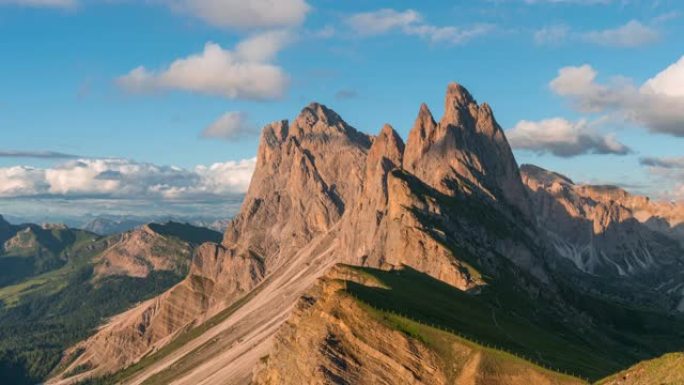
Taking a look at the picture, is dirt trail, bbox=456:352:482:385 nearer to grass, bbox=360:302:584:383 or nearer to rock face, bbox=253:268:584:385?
rock face, bbox=253:268:584:385

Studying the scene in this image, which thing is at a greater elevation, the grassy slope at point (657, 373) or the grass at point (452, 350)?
the grassy slope at point (657, 373)

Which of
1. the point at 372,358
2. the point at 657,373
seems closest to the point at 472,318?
the point at 372,358

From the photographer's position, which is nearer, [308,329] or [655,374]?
[655,374]

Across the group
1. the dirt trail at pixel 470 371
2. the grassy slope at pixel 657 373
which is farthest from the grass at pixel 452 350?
the grassy slope at pixel 657 373

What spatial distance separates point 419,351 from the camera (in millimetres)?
116688

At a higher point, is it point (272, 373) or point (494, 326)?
point (494, 326)

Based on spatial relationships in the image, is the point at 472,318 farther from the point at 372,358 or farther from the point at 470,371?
the point at 372,358

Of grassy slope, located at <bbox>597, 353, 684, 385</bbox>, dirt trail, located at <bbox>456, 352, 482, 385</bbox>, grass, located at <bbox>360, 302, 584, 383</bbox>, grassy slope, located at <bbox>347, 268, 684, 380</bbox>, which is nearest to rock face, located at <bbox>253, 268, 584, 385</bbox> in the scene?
dirt trail, located at <bbox>456, 352, 482, 385</bbox>

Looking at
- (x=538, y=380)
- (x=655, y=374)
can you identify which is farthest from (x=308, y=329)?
(x=655, y=374)

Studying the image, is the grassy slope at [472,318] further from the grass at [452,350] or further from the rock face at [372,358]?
the rock face at [372,358]

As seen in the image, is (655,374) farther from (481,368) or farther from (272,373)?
(272,373)

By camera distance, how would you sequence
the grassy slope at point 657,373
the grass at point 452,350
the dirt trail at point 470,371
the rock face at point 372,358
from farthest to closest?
the grass at point 452,350
the rock face at point 372,358
the dirt trail at point 470,371
the grassy slope at point 657,373

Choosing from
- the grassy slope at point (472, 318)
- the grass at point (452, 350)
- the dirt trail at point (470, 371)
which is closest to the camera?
the dirt trail at point (470, 371)

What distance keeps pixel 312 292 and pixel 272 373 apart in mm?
25136
